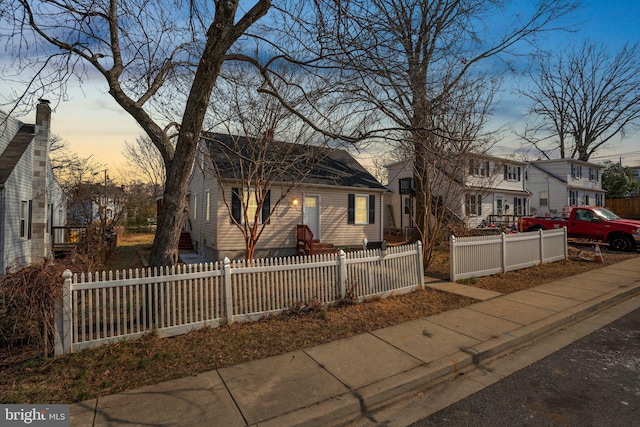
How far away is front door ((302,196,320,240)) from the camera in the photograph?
1412 centimetres

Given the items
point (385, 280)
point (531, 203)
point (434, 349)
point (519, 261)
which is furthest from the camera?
point (531, 203)

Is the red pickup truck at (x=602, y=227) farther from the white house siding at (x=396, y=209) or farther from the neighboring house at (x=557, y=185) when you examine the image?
the neighboring house at (x=557, y=185)

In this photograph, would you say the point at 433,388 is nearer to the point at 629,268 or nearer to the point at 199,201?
the point at 629,268

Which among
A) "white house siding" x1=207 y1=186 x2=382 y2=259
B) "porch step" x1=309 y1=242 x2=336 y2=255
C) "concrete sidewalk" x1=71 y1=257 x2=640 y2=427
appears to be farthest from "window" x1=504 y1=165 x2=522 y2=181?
"concrete sidewalk" x1=71 y1=257 x2=640 y2=427

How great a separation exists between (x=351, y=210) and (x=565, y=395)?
11.8 meters

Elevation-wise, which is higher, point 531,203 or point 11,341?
point 531,203

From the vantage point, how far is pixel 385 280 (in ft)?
23.3

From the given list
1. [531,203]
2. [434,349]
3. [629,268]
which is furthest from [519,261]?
[531,203]

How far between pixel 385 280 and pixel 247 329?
10.5 feet

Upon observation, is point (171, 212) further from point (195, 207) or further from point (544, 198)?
point (544, 198)

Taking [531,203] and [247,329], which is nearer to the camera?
[247,329]

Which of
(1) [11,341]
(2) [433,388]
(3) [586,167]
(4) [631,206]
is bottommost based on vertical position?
(2) [433,388]

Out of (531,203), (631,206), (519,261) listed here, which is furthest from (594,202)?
(519,261)

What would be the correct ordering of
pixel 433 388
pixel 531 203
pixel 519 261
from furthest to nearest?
pixel 531 203 < pixel 519 261 < pixel 433 388
